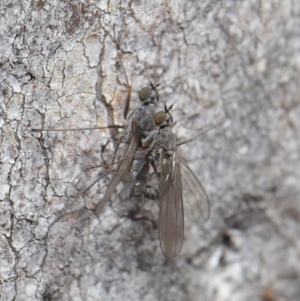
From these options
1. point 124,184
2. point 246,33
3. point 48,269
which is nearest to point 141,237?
point 124,184

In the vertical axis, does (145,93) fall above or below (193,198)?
above

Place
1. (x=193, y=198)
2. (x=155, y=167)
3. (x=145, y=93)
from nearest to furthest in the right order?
(x=145, y=93), (x=155, y=167), (x=193, y=198)

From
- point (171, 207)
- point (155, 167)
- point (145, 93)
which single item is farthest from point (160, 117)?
point (171, 207)

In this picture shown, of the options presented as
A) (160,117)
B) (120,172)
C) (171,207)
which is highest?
(160,117)

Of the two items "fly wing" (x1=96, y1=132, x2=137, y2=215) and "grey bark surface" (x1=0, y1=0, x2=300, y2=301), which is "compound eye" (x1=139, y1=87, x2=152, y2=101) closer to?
"grey bark surface" (x1=0, y1=0, x2=300, y2=301)

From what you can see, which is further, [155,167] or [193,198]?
[193,198]

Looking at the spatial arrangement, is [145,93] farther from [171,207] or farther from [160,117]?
[171,207]

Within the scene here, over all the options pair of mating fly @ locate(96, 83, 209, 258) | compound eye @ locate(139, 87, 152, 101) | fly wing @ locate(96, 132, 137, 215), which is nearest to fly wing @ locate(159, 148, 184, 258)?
pair of mating fly @ locate(96, 83, 209, 258)

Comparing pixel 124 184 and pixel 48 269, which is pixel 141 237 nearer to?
pixel 124 184
